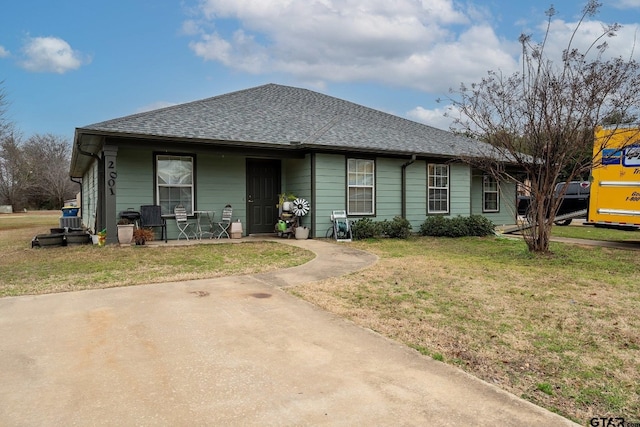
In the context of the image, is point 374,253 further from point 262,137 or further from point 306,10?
point 306,10

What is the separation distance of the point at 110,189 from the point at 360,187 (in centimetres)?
647

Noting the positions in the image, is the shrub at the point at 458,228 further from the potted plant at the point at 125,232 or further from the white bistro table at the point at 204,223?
the potted plant at the point at 125,232

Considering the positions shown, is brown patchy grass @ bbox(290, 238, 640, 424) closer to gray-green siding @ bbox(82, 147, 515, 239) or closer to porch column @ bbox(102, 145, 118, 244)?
gray-green siding @ bbox(82, 147, 515, 239)

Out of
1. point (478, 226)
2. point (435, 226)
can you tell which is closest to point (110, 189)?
point (435, 226)

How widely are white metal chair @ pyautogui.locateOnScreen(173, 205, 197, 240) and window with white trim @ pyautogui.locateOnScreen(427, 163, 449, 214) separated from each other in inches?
287

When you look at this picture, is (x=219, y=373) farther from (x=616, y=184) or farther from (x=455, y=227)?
(x=455, y=227)

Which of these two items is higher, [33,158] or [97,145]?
[33,158]

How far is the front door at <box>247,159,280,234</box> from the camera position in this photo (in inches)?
464

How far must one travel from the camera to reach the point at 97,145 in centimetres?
1055

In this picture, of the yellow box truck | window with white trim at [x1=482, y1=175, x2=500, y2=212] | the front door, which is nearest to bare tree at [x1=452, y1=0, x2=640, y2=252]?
the yellow box truck

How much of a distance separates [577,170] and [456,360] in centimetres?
665

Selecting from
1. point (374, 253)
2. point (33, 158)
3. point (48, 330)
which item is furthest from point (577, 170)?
point (33, 158)

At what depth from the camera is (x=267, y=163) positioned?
12047 mm

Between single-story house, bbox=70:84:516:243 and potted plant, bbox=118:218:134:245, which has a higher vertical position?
single-story house, bbox=70:84:516:243
